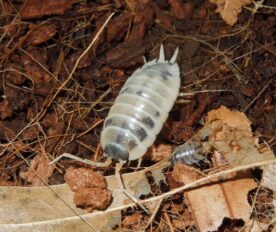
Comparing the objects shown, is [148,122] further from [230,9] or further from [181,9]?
[230,9]

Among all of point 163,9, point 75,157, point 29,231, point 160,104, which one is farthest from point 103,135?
point 163,9

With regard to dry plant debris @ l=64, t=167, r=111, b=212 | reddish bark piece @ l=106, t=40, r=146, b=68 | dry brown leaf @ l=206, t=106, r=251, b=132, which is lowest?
dry plant debris @ l=64, t=167, r=111, b=212

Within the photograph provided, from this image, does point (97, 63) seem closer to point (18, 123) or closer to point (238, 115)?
point (18, 123)

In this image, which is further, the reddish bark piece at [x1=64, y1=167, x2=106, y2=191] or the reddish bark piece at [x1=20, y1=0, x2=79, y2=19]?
the reddish bark piece at [x1=20, y1=0, x2=79, y2=19]

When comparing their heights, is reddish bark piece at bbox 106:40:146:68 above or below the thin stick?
above

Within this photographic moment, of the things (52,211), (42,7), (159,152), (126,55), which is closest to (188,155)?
(159,152)

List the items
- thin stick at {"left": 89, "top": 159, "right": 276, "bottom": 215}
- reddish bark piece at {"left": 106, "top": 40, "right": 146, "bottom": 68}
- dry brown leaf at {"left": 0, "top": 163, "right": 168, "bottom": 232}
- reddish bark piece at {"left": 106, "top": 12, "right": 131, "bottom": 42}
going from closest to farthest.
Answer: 1. dry brown leaf at {"left": 0, "top": 163, "right": 168, "bottom": 232}
2. thin stick at {"left": 89, "top": 159, "right": 276, "bottom": 215}
3. reddish bark piece at {"left": 106, "top": 40, "right": 146, "bottom": 68}
4. reddish bark piece at {"left": 106, "top": 12, "right": 131, "bottom": 42}

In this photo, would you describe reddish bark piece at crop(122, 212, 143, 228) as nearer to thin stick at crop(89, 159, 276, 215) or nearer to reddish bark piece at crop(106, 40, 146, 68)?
thin stick at crop(89, 159, 276, 215)

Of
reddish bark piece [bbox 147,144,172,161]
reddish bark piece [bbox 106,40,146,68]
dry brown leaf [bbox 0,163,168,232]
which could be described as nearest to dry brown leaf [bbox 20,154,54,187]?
dry brown leaf [bbox 0,163,168,232]
